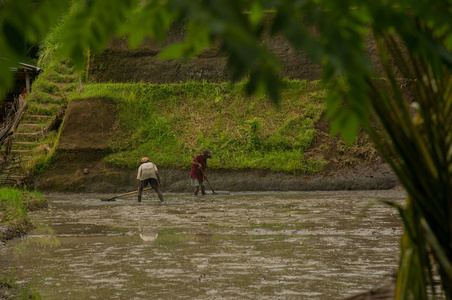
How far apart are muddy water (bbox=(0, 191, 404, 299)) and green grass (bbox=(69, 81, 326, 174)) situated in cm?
889

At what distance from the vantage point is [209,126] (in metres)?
28.8

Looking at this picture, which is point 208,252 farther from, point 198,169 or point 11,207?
point 198,169

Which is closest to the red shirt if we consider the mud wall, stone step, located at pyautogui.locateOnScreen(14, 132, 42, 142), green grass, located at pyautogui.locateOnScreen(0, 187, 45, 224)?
green grass, located at pyautogui.locateOnScreen(0, 187, 45, 224)

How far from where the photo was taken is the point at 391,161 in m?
2.72

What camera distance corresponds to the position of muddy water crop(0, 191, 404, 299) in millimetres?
7719

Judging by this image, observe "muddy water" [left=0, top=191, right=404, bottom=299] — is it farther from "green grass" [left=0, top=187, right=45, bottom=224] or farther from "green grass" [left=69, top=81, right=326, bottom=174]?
"green grass" [left=69, top=81, right=326, bottom=174]

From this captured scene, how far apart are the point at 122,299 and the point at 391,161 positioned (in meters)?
5.08

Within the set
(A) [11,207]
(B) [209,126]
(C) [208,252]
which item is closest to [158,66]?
(B) [209,126]

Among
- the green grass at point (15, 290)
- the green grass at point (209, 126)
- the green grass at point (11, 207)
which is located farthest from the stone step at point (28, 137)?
the green grass at point (15, 290)

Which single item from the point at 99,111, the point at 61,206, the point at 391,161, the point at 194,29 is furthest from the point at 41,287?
the point at 99,111

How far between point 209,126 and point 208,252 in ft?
61.6

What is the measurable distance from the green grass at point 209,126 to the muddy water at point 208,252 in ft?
29.2

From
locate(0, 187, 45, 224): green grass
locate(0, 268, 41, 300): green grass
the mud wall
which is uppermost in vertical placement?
the mud wall

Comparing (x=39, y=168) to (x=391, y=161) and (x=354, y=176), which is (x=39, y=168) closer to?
(x=354, y=176)
